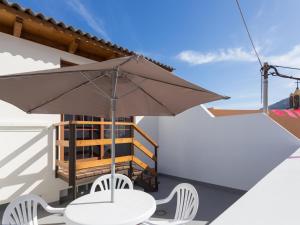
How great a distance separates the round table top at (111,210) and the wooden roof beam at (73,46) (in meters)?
4.05

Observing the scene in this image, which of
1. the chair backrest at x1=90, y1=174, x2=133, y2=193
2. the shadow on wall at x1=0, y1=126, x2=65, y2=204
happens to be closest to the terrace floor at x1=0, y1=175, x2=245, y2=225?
the shadow on wall at x1=0, y1=126, x2=65, y2=204

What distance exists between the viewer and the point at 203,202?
5.22m

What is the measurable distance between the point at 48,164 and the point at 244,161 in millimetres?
5356

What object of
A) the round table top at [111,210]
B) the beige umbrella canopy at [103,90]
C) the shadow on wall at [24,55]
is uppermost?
the shadow on wall at [24,55]

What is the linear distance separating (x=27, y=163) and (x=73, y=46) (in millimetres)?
3134

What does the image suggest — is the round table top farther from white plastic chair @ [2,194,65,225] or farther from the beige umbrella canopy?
the beige umbrella canopy

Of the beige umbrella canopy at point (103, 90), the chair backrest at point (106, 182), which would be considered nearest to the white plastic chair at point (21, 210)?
the chair backrest at point (106, 182)

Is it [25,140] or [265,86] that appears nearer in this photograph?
[25,140]

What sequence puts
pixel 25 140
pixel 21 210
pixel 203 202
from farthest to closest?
pixel 203 202, pixel 25 140, pixel 21 210

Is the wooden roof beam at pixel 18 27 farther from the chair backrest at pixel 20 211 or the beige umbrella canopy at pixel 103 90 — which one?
the chair backrest at pixel 20 211

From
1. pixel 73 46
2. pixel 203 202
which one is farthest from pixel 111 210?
pixel 73 46

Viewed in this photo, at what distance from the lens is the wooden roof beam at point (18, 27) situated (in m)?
4.31

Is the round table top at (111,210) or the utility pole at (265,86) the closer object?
the round table top at (111,210)

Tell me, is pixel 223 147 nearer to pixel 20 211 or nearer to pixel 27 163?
pixel 27 163
